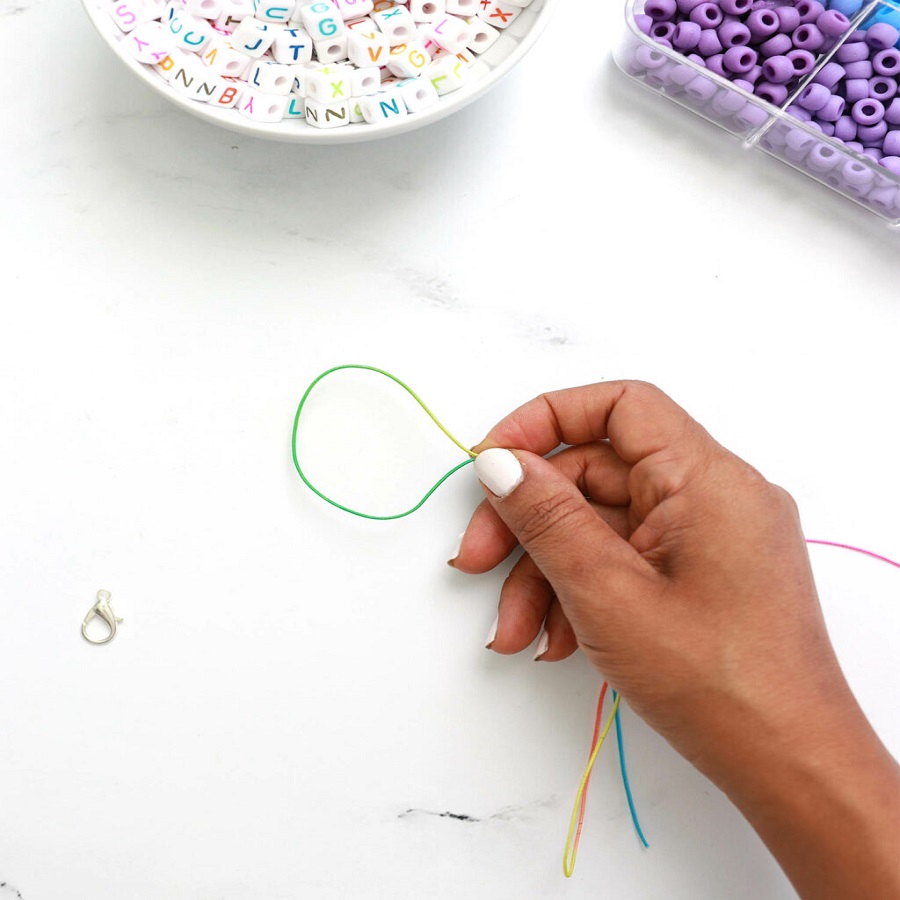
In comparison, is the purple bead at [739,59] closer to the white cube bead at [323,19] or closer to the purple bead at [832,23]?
the purple bead at [832,23]

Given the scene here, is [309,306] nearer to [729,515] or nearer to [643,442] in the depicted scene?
[643,442]

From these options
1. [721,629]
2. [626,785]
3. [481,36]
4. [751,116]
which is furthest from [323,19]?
[626,785]

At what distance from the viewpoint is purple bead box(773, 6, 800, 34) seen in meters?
1.02

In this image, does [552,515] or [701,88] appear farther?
[701,88]

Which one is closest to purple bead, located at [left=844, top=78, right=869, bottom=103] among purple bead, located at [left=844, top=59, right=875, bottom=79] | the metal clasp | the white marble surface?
purple bead, located at [left=844, top=59, right=875, bottom=79]

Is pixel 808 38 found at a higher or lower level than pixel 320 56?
higher

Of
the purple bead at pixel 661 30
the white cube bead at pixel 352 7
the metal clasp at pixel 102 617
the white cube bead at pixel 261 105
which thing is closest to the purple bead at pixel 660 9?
the purple bead at pixel 661 30

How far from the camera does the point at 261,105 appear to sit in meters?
0.91

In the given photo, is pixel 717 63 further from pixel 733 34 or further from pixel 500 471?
pixel 500 471

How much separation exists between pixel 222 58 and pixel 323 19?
11 centimetres

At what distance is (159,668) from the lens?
3.11 feet

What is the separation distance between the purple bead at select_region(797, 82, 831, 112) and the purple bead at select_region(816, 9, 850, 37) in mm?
58

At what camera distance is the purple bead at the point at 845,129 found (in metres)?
1.01

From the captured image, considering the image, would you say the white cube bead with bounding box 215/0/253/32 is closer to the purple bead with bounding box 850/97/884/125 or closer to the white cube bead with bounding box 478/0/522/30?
the white cube bead with bounding box 478/0/522/30
